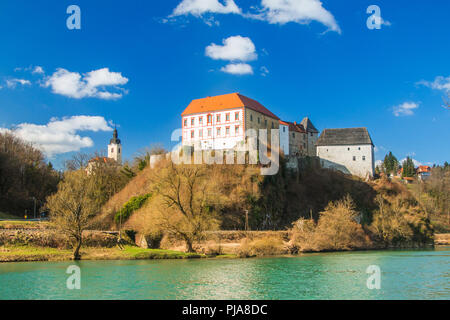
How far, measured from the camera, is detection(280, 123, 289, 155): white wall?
82481 mm

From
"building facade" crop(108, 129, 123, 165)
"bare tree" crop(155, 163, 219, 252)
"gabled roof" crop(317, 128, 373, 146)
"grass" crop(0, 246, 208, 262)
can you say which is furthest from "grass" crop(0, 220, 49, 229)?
"building facade" crop(108, 129, 123, 165)

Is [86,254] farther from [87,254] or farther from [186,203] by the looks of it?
[186,203]

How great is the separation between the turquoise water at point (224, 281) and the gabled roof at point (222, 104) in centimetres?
4325

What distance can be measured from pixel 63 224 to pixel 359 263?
1082 inches

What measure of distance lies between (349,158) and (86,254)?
189ft

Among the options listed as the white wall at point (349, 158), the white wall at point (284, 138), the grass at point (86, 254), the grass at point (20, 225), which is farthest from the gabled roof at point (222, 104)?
the grass at point (20, 225)

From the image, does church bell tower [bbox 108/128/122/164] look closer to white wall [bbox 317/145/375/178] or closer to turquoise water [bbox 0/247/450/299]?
white wall [bbox 317/145/375/178]

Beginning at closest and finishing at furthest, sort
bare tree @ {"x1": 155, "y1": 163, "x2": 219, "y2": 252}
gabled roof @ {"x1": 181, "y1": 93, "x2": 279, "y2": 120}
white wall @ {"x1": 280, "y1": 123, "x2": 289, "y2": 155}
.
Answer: bare tree @ {"x1": 155, "y1": 163, "x2": 219, "y2": 252} → gabled roof @ {"x1": 181, "y1": 93, "x2": 279, "y2": 120} → white wall @ {"x1": 280, "y1": 123, "x2": 289, "y2": 155}

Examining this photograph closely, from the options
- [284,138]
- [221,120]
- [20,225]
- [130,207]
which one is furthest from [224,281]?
[284,138]

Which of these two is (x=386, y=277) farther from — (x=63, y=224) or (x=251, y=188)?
(x=251, y=188)

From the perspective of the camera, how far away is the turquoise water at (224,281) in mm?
21359

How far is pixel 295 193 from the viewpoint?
68.8 meters

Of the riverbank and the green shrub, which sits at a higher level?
the green shrub

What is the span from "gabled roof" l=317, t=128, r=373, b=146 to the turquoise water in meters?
47.0
